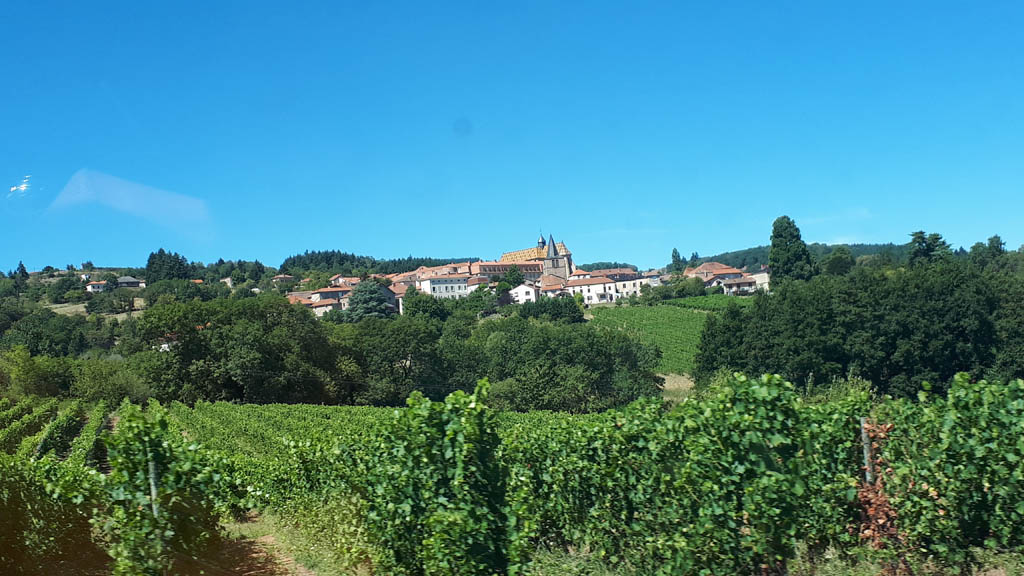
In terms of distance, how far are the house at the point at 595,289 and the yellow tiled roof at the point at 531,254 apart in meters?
28.2

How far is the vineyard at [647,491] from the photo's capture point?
5941 millimetres

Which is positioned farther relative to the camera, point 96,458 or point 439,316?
point 439,316

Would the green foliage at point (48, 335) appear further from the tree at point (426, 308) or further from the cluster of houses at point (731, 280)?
the cluster of houses at point (731, 280)

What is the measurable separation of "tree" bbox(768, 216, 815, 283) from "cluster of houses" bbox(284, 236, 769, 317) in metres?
14.7

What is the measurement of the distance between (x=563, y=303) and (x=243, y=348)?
46.3 meters

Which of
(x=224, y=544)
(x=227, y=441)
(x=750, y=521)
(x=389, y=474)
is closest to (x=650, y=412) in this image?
(x=750, y=521)

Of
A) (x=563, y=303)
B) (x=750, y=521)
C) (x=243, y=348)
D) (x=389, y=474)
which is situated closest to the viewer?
(x=750, y=521)

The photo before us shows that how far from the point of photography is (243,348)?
4131cm

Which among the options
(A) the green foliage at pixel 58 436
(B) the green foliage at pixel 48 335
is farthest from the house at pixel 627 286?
(A) the green foliage at pixel 58 436

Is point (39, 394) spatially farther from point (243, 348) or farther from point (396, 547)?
point (396, 547)

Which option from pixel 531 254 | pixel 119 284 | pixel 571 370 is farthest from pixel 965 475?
pixel 531 254

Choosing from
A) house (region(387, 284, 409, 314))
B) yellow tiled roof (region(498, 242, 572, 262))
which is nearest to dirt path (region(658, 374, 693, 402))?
house (region(387, 284, 409, 314))

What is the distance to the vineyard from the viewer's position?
19.5 ft

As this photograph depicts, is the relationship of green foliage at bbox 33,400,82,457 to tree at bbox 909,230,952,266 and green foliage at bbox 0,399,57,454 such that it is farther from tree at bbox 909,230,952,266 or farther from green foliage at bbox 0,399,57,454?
tree at bbox 909,230,952,266
